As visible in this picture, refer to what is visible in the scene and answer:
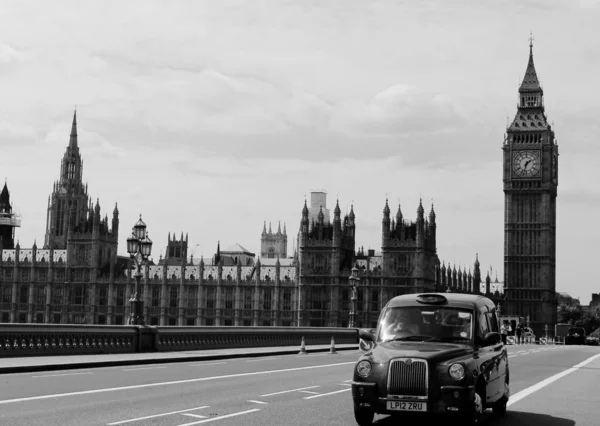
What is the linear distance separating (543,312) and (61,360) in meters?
119

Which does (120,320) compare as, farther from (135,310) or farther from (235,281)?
(135,310)

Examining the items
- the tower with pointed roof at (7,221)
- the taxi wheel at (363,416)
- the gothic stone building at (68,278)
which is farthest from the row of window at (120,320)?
the taxi wheel at (363,416)

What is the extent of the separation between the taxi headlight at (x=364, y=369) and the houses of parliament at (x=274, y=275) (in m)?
99.5

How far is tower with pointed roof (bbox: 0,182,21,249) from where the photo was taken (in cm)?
16338

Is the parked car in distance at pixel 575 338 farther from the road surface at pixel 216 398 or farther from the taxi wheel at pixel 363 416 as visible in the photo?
the taxi wheel at pixel 363 416

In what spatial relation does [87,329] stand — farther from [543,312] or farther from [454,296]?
[543,312]

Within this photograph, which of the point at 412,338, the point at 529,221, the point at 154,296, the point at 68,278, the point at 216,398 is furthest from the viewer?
the point at 529,221

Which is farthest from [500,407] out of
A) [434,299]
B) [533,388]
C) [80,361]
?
[80,361]

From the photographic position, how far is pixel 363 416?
1320 cm

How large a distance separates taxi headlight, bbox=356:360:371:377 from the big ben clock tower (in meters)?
129

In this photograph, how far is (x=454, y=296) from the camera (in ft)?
47.2

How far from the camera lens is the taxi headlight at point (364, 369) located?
1288 centimetres

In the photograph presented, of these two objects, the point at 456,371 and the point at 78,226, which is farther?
the point at 78,226

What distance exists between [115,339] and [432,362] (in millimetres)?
22113
